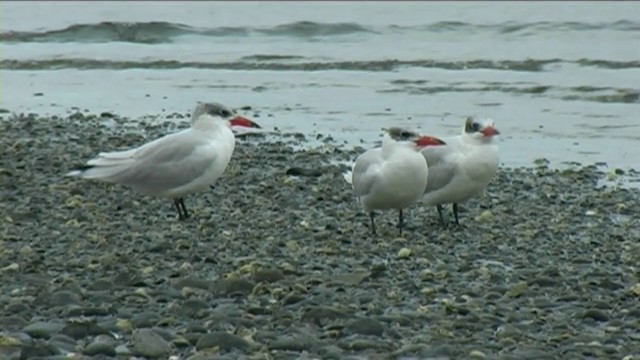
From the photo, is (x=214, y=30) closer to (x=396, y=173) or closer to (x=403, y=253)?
(x=396, y=173)

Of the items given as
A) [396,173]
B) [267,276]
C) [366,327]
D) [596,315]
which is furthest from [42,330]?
[396,173]

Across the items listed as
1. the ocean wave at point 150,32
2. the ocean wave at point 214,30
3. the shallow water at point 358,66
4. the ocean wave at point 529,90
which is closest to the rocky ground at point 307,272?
the shallow water at point 358,66

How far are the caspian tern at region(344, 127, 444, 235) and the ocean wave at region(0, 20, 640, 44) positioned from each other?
22236mm

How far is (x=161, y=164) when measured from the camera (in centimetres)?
1094

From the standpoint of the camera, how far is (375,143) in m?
16.2

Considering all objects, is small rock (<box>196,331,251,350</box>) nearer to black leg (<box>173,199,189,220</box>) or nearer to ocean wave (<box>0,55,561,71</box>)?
black leg (<box>173,199,189,220</box>)

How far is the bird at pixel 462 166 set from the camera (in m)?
10.7

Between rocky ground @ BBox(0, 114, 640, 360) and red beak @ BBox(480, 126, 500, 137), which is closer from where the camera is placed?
rocky ground @ BBox(0, 114, 640, 360)

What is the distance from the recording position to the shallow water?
60.7ft

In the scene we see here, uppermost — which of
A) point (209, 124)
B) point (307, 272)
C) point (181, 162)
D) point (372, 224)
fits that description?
point (209, 124)

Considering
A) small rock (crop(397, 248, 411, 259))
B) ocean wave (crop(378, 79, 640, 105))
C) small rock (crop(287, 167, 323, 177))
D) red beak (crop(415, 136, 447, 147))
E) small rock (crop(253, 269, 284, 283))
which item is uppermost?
red beak (crop(415, 136, 447, 147))

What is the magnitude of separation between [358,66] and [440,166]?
16364mm

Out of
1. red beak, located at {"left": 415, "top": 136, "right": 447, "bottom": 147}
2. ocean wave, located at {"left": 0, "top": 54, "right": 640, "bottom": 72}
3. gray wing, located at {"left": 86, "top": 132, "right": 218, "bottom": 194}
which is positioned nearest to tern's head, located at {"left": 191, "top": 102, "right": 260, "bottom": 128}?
gray wing, located at {"left": 86, "top": 132, "right": 218, "bottom": 194}

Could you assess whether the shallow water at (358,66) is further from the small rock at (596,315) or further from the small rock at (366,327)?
the small rock at (366,327)
